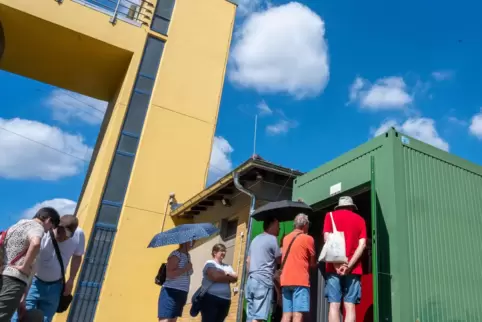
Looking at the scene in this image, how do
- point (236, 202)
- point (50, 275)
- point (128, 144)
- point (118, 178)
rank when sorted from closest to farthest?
point (50, 275) → point (236, 202) → point (118, 178) → point (128, 144)

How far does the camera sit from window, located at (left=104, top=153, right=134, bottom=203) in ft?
40.3

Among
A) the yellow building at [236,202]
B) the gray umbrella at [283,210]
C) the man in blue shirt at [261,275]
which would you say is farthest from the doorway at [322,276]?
the yellow building at [236,202]

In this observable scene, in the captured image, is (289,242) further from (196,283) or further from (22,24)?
(22,24)

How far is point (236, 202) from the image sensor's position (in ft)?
31.6

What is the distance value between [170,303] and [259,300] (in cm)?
128

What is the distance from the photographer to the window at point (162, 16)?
48.0ft

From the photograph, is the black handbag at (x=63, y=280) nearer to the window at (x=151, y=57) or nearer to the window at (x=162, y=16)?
the window at (x=151, y=57)

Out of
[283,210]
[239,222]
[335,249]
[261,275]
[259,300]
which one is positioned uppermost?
[239,222]

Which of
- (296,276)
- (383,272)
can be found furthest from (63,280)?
(383,272)

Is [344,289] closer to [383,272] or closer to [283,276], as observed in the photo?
[383,272]

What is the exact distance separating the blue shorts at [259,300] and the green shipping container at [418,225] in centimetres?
121

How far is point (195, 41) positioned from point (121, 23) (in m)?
2.58

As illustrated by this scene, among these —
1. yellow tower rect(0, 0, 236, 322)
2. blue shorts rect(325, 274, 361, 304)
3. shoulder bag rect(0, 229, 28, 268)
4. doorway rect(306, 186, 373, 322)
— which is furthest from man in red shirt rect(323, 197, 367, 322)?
yellow tower rect(0, 0, 236, 322)

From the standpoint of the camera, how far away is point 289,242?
15.8 ft
